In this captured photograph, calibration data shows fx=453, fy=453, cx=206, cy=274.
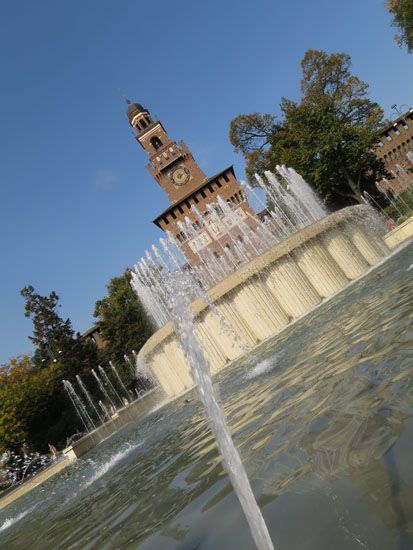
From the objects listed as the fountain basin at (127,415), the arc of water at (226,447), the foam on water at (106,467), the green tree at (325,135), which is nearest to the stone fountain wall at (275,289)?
the foam on water at (106,467)

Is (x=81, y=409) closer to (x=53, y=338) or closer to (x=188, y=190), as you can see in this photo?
(x=53, y=338)

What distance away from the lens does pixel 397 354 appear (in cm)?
353

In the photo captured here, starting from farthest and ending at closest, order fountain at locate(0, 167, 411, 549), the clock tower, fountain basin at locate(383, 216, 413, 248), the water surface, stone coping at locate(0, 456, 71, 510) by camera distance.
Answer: the clock tower < fountain basin at locate(383, 216, 413, 248) < stone coping at locate(0, 456, 71, 510) < fountain at locate(0, 167, 411, 549) < the water surface

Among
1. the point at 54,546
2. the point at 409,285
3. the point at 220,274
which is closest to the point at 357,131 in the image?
the point at 220,274

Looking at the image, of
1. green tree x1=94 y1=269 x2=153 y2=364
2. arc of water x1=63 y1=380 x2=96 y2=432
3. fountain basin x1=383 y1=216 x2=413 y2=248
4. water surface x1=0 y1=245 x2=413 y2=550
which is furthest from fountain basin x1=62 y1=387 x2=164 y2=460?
green tree x1=94 y1=269 x2=153 y2=364

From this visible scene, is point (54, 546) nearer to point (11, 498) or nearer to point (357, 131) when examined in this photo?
point (11, 498)

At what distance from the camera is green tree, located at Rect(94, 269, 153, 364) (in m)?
38.4

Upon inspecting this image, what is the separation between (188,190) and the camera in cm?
4416

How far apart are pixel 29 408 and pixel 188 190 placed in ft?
81.5

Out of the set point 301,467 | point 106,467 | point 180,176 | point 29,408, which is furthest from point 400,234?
point 180,176

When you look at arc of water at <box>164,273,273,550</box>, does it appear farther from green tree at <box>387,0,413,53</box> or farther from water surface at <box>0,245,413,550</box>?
green tree at <box>387,0,413,53</box>

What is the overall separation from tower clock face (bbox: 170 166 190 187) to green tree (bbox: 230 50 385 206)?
1006 cm

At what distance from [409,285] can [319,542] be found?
4.96 metres

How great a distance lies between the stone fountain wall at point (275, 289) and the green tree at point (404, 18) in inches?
811
